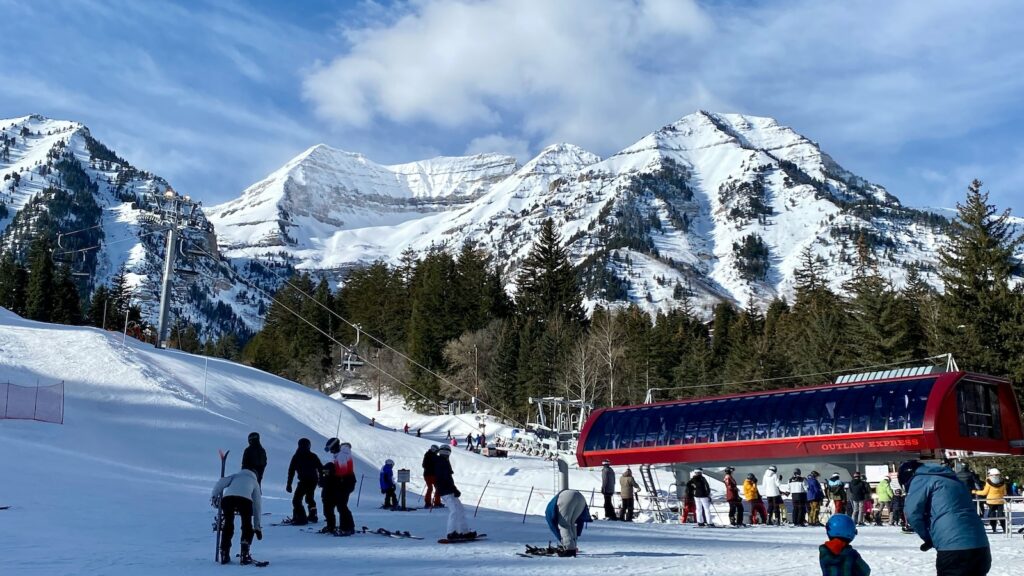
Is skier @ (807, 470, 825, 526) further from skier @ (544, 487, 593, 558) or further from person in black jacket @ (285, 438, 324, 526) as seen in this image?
person in black jacket @ (285, 438, 324, 526)

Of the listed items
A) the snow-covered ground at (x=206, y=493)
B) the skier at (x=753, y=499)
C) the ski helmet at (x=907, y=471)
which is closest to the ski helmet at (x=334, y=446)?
the snow-covered ground at (x=206, y=493)

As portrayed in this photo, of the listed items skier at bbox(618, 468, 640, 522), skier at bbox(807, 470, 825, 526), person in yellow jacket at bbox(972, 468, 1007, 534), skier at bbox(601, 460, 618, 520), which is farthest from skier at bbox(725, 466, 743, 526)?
person in yellow jacket at bbox(972, 468, 1007, 534)

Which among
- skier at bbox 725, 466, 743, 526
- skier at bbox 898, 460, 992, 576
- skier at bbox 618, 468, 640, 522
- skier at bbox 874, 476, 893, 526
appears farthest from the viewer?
skier at bbox 874, 476, 893, 526

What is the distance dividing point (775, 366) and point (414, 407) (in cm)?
3034

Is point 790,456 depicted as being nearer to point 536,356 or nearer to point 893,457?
point 893,457

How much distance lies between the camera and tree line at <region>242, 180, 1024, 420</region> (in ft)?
161

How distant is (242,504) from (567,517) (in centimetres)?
429

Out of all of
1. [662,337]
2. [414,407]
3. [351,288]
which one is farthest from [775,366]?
[351,288]

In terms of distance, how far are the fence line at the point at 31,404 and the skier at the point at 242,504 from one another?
19.5 m

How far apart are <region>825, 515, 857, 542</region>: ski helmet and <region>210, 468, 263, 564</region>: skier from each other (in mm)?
7116

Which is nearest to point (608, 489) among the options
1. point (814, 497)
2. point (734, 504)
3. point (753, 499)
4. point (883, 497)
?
point (734, 504)

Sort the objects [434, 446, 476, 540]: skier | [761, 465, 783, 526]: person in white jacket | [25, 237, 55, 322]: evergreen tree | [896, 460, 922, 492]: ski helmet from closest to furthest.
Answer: [896, 460, 922, 492]: ski helmet → [434, 446, 476, 540]: skier → [761, 465, 783, 526]: person in white jacket → [25, 237, 55, 322]: evergreen tree

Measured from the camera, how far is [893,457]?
34875 mm

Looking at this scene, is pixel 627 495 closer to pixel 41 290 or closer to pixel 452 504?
pixel 452 504
